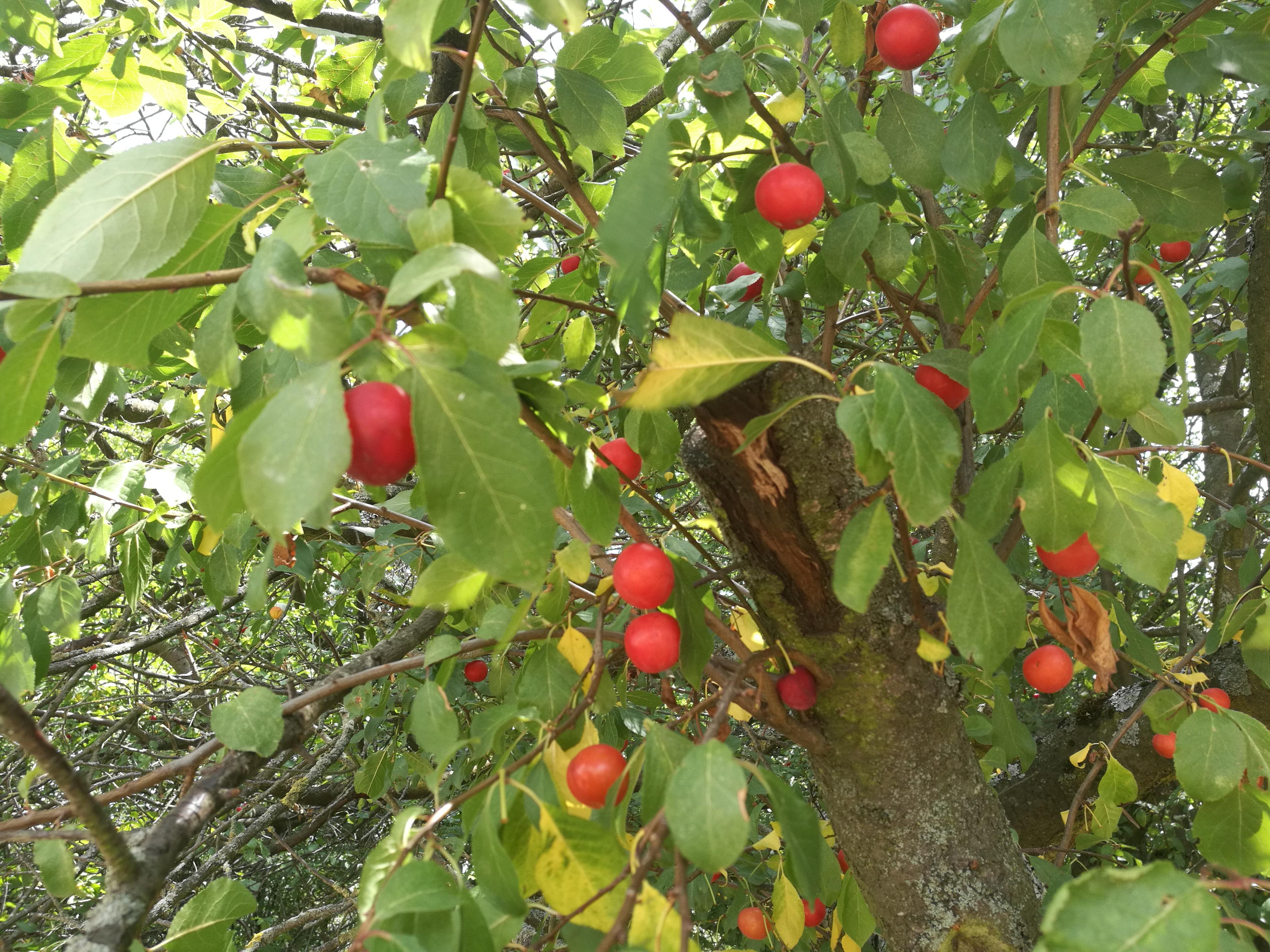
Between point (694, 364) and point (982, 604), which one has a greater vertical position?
point (694, 364)

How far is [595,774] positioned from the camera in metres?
0.99

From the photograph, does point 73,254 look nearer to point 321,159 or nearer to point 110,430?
point 321,159

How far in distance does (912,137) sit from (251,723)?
1.22 metres

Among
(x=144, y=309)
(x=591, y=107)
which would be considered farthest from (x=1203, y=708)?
(x=144, y=309)

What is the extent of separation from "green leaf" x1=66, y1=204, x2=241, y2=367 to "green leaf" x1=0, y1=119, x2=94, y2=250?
1.30 feet

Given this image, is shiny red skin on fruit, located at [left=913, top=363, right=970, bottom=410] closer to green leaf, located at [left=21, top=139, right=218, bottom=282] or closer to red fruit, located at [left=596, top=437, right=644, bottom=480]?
red fruit, located at [left=596, top=437, right=644, bottom=480]

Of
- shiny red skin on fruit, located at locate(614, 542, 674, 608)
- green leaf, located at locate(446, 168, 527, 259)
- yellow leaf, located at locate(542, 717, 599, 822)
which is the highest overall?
green leaf, located at locate(446, 168, 527, 259)

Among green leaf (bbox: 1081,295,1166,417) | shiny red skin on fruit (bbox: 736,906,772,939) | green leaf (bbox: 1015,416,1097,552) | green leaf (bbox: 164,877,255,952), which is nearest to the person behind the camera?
green leaf (bbox: 1081,295,1166,417)

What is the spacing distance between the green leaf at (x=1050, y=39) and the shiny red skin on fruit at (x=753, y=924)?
158 centimetres

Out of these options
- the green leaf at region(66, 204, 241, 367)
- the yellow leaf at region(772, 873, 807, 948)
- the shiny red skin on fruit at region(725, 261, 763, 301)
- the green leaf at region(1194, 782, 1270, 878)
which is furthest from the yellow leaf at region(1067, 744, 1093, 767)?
the green leaf at region(66, 204, 241, 367)

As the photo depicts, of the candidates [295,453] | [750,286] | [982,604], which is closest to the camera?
[295,453]

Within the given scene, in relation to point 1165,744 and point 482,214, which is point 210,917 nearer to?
point 482,214

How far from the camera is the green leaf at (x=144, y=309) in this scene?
0.75m

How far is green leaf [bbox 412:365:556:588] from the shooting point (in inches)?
23.3
